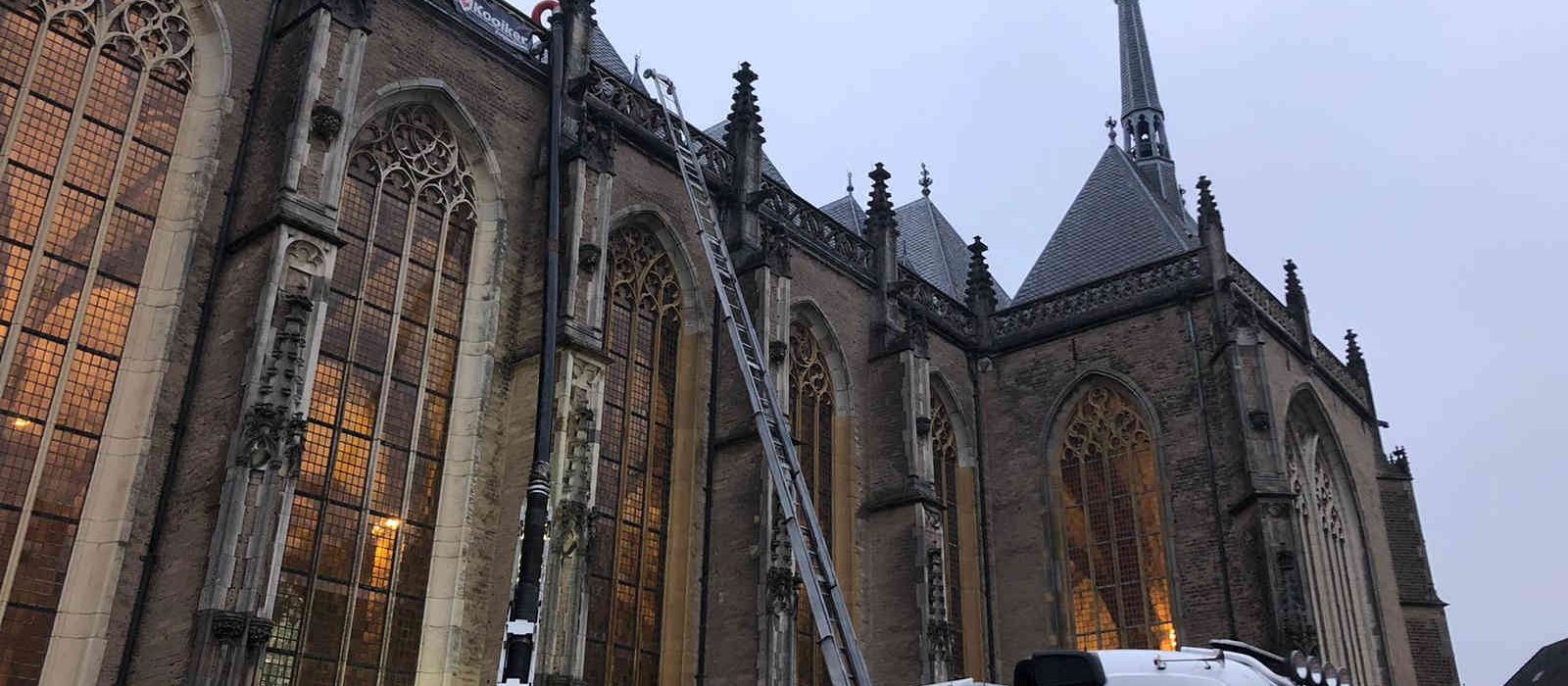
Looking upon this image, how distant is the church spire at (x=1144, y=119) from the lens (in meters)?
35.4

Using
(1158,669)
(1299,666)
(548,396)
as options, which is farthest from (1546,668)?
(548,396)

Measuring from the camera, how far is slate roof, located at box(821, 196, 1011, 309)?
2834 centimetres

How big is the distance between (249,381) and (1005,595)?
46.9 ft

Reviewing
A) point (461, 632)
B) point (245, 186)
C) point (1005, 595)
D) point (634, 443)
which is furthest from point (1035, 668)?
point (1005, 595)

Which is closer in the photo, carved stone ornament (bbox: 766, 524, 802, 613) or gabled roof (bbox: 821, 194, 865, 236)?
carved stone ornament (bbox: 766, 524, 802, 613)

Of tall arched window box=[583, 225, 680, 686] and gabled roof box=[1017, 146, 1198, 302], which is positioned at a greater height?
gabled roof box=[1017, 146, 1198, 302]

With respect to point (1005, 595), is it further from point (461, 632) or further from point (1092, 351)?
point (461, 632)

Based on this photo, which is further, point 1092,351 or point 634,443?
point 1092,351

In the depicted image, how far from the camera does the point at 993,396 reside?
76.5 feet

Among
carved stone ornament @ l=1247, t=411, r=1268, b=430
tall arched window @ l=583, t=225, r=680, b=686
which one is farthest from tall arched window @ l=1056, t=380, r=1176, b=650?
tall arched window @ l=583, t=225, r=680, b=686

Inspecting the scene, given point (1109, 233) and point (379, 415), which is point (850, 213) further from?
point (379, 415)

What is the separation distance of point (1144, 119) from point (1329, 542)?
16850 millimetres

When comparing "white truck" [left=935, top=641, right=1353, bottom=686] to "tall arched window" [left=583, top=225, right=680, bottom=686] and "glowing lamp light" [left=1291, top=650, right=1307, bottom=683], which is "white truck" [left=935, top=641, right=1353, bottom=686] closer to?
"glowing lamp light" [left=1291, top=650, right=1307, bottom=683]

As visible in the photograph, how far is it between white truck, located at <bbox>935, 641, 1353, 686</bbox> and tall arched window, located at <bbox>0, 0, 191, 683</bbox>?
8.46 meters
